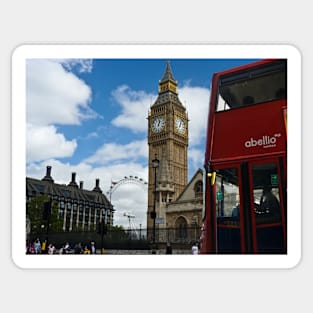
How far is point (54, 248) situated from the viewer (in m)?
4.70

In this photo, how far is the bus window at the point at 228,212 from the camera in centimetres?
445

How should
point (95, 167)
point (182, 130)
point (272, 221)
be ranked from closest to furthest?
1. point (272, 221)
2. point (95, 167)
3. point (182, 130)

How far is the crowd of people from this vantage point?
4621 millimetres

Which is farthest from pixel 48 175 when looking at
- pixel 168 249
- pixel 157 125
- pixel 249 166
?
pixel 249 166

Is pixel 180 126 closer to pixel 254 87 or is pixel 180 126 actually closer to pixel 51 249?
pixel 254 87

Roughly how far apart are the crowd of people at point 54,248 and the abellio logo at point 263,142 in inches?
78.4

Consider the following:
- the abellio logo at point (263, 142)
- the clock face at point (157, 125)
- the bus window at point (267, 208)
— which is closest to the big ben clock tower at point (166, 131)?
the clock face at point (157, 125)

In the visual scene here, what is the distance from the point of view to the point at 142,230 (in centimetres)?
518

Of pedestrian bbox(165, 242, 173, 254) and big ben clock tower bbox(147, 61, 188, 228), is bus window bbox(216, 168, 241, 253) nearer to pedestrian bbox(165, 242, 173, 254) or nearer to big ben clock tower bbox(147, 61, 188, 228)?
pedestrian bbox(165, 242, 173, 254)

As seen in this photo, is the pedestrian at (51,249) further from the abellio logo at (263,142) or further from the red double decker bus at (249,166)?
the abellio logo at (263,142)

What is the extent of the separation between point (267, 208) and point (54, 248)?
228 cm
